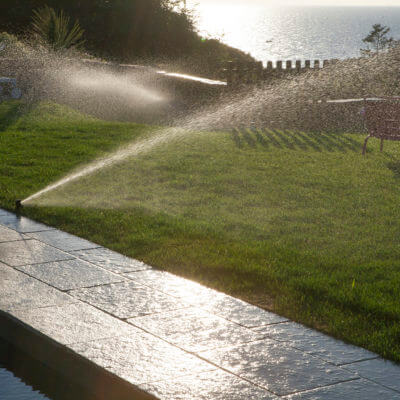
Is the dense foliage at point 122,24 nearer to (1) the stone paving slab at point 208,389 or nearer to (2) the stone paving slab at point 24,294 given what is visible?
(2) the stone paving slab at point 24,294

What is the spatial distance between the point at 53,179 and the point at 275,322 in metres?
4.90

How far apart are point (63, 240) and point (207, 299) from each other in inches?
69.8

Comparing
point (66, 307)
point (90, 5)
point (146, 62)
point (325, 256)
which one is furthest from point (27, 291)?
point (90, 5)

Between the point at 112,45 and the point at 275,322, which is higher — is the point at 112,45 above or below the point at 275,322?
above

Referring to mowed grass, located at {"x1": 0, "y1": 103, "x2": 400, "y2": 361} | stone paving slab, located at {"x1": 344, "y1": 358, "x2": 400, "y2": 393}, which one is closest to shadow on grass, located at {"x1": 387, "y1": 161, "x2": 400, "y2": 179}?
mowed grass, located at {"x1": 0, "y1": 103, "x2": 400, "y2": 361}

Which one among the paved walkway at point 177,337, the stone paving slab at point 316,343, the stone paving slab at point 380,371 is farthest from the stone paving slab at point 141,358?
the stone paving slab at point 380,371

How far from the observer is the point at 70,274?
189 inches

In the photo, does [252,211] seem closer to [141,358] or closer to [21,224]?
[21,224]

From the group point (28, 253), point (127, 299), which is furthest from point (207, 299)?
point (28, 253)

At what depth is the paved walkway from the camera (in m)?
3.21

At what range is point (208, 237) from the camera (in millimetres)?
6051

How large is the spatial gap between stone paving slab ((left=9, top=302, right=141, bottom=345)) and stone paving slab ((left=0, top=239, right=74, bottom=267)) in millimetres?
1037

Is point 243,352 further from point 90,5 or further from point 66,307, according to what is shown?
point 90,5

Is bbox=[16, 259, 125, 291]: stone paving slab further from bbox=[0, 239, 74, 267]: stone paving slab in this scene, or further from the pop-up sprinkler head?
the pop-up sprinkler head
